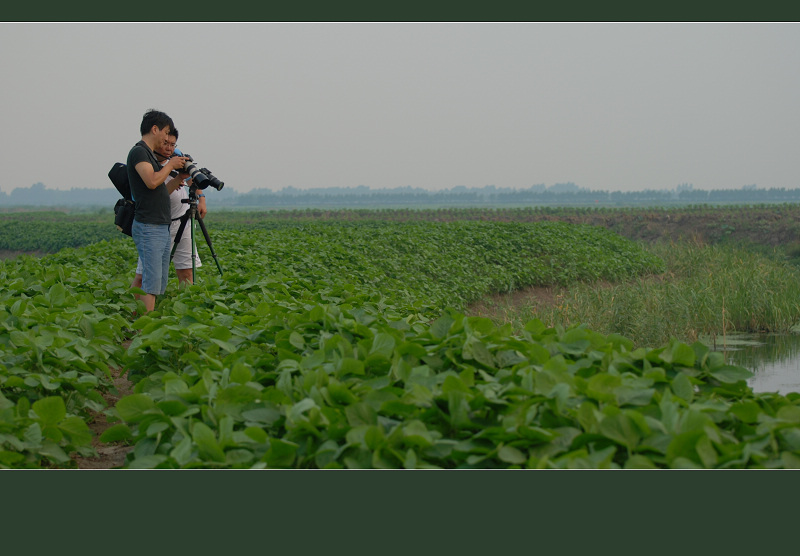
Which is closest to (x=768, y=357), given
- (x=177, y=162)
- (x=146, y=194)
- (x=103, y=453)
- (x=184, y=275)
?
(x=184, y=275)

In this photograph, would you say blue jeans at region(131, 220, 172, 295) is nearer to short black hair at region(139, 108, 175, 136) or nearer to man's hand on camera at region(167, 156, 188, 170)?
man's hand on camera at region(167, 156, 188, 170)

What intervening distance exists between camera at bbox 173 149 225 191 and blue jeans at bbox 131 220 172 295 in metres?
0.50

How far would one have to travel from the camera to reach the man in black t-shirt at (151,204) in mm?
A: 5258

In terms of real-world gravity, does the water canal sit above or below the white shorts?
below

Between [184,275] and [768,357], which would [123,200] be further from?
[768,357]

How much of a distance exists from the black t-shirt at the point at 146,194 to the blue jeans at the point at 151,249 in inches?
2.3

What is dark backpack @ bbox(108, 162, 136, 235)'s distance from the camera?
18.3 feet

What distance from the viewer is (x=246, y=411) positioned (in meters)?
2.64

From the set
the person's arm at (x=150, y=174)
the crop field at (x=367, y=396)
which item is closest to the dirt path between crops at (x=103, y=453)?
the crop field at (x=367, y=396)

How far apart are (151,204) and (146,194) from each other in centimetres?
8

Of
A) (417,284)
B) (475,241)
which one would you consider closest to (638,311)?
(417,284)

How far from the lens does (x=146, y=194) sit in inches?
211

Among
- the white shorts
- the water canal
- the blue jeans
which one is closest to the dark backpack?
the blue jeans

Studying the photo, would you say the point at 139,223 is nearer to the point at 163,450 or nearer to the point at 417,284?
the point at 163,450
